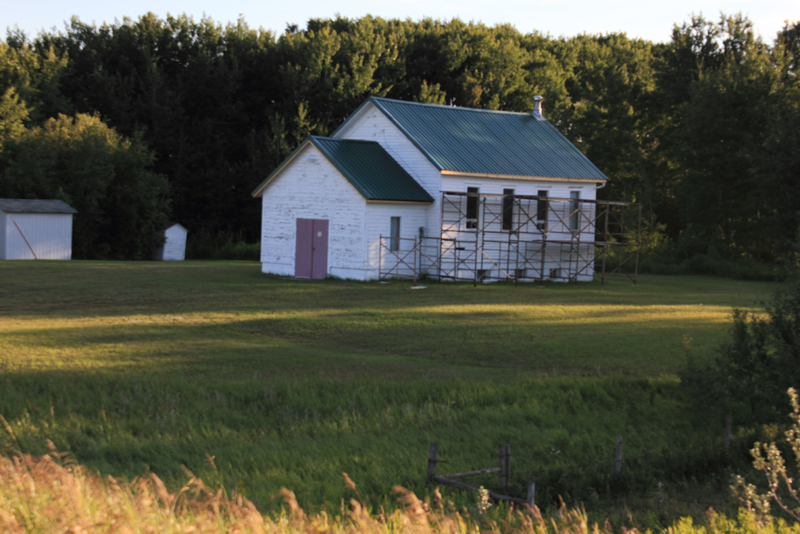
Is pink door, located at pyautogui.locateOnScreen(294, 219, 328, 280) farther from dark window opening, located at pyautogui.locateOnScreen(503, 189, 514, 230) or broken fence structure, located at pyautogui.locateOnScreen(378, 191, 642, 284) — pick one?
dark window opening, located at pyautogui.locateOnScreen(503, 189, 514, 230)

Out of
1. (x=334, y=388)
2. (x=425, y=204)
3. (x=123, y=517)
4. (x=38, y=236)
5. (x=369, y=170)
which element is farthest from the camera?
(x=38, y=236)

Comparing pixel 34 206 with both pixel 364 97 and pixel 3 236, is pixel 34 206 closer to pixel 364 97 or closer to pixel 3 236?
pixel 3 236

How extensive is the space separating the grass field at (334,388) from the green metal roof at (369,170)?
8380mm

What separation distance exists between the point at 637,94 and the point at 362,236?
30961 mm

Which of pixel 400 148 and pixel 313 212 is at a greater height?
pixel 400 148

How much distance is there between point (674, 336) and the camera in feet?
63.3

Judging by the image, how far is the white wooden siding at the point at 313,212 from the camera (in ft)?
103

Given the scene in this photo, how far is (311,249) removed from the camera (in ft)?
107

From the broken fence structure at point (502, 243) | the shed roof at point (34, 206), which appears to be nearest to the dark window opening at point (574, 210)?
the broken fence structure at point (502, 243)

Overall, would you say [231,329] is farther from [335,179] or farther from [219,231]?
[219,231]

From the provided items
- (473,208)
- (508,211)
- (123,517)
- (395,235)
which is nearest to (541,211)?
(508,211)

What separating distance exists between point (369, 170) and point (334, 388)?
20235 millimetres

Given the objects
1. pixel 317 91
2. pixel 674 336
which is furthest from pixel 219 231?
pixel 674 336

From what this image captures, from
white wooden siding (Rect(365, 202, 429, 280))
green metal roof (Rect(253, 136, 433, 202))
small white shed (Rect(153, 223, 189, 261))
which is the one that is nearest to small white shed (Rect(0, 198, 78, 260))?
small white shed (Rect(153, 223, 189, 261))
